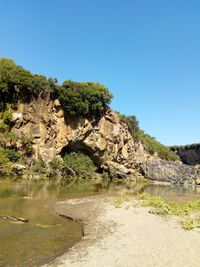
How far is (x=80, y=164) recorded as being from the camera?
228 ft

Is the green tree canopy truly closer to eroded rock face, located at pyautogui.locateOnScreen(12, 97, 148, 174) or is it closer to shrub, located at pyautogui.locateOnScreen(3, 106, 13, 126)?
shrub, located at pyautogui.locateOnScreen(3, 106, 13, 126)

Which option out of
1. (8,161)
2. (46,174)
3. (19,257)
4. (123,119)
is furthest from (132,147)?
(19,257)

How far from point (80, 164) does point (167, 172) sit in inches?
1269

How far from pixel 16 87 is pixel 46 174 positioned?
17.5 m

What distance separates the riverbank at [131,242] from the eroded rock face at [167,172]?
66487 millimetres

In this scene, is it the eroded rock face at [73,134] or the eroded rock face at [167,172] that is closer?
the eroded rock face at [73,134]

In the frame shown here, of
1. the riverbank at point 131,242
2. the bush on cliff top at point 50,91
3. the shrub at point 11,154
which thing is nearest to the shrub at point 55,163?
the shrub at point 11,154

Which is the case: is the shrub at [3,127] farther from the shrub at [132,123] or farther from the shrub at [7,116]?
the shrub at [132,123]

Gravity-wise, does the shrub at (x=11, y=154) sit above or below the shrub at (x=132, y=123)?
below

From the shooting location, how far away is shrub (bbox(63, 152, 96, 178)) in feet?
224

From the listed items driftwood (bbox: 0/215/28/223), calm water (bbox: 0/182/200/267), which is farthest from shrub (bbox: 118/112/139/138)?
driftwood (bbox: 0/215/28/223)

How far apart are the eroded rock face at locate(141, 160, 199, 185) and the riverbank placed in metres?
66.5

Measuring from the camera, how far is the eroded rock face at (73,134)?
6328 cm

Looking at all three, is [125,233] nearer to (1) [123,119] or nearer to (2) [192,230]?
(2) [192,230]
